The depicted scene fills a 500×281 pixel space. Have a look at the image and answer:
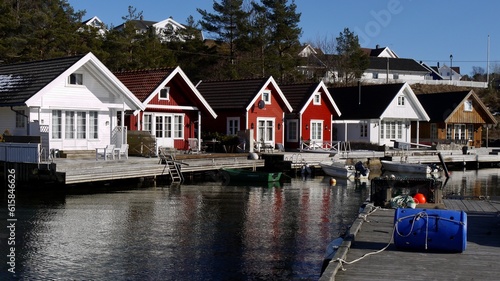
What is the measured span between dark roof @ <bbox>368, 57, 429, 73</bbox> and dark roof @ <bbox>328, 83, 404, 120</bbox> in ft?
169

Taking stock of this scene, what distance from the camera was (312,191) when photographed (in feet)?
98.7

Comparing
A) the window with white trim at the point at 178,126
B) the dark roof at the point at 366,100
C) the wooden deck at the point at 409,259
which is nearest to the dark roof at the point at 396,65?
the dark roof at the point at 366,100

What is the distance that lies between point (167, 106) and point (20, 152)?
11.4 metres

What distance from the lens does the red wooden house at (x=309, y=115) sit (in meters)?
46.3

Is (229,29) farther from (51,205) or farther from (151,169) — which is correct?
(51,205)

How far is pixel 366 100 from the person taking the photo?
5406 centimetres

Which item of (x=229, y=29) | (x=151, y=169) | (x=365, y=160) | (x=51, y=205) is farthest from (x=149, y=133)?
(x=229, y=29)

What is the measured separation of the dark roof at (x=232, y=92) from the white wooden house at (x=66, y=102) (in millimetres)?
10755

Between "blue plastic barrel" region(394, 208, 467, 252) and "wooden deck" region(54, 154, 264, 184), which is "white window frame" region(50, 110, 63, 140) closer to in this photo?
"wooden deck" region(54, 154, 264, 184)

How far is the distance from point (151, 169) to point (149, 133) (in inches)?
176

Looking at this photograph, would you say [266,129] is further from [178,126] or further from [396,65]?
[396,65]

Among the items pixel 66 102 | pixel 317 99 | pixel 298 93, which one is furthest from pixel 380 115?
pixel 66 102

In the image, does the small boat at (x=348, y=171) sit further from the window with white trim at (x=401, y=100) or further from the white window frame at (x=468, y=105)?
the white window frame at (x=468, y=105)

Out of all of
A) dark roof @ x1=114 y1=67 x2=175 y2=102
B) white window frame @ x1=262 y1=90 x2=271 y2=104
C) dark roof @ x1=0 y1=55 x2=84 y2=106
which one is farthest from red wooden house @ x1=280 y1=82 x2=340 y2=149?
dark roof @ x1=0 y1=55 x2=84 y2=106
